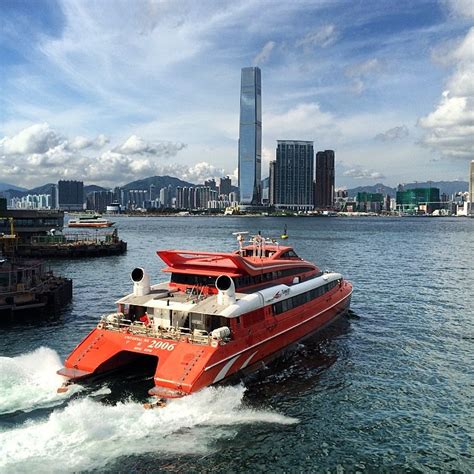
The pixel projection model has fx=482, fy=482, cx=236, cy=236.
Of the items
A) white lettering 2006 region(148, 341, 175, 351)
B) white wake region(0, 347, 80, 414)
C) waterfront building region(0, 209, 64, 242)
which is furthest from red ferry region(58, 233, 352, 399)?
waterfront building region(0, 209, 64, 242)

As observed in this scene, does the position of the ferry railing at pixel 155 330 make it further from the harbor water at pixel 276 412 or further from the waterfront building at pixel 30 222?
the waterfront building at pixel 30 222

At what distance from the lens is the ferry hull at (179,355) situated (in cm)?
1825

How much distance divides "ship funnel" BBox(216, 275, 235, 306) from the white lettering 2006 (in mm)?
2956

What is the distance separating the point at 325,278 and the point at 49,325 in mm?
18113

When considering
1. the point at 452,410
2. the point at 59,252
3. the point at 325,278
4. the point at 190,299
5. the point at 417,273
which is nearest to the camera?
the point at 452,410

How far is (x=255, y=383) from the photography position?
70.0ft

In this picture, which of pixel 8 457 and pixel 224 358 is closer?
pixel 8 457

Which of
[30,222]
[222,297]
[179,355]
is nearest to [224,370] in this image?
[179,355]

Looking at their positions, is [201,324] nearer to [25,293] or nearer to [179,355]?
[179,355]

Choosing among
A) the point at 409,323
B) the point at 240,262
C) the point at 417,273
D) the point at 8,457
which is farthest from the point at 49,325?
the point at 417,273

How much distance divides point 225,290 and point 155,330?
11.4 ft

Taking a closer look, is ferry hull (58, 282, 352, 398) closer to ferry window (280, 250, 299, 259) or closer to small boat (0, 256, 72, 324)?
ferry window (280, 250, 299, 259)

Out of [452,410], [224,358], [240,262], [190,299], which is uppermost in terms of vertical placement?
[240,262]

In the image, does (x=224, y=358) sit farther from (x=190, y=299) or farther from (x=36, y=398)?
(x=36, y=398)
